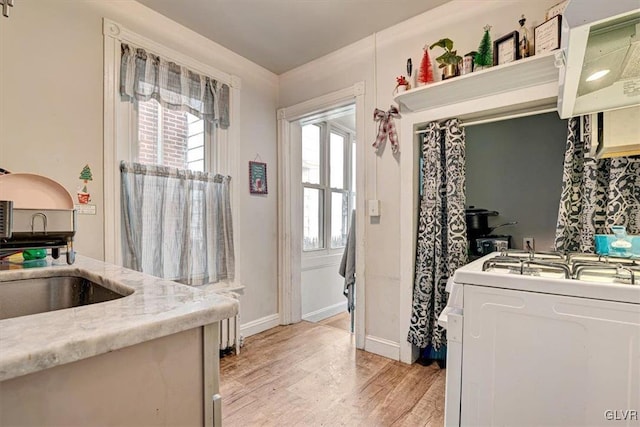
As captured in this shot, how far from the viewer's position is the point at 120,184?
2.03 meters

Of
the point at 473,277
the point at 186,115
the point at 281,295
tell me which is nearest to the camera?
the point at 473,277

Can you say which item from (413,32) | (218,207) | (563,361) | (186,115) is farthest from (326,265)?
(563,361)

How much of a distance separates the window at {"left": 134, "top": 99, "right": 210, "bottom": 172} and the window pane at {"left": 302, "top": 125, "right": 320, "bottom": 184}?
1207 millimetres

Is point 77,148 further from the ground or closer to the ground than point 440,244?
further from the ground

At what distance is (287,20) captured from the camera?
223 centimetres

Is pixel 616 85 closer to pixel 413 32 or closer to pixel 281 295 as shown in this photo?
pixel 413 32

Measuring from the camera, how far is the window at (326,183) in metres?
3.60

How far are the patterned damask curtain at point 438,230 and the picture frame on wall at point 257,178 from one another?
1483 mm

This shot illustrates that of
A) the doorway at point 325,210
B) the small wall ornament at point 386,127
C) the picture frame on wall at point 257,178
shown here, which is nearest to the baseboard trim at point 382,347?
the doorway at point 325,210

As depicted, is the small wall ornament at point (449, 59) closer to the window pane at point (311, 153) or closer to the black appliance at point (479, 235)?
the black appliance at point (479, 235)

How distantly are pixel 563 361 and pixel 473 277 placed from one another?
363 millimetres

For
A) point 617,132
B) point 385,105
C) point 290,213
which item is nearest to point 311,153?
point 290,213

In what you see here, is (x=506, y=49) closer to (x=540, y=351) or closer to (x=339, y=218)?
(x=540, y=351)

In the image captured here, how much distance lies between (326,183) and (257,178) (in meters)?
1.11
